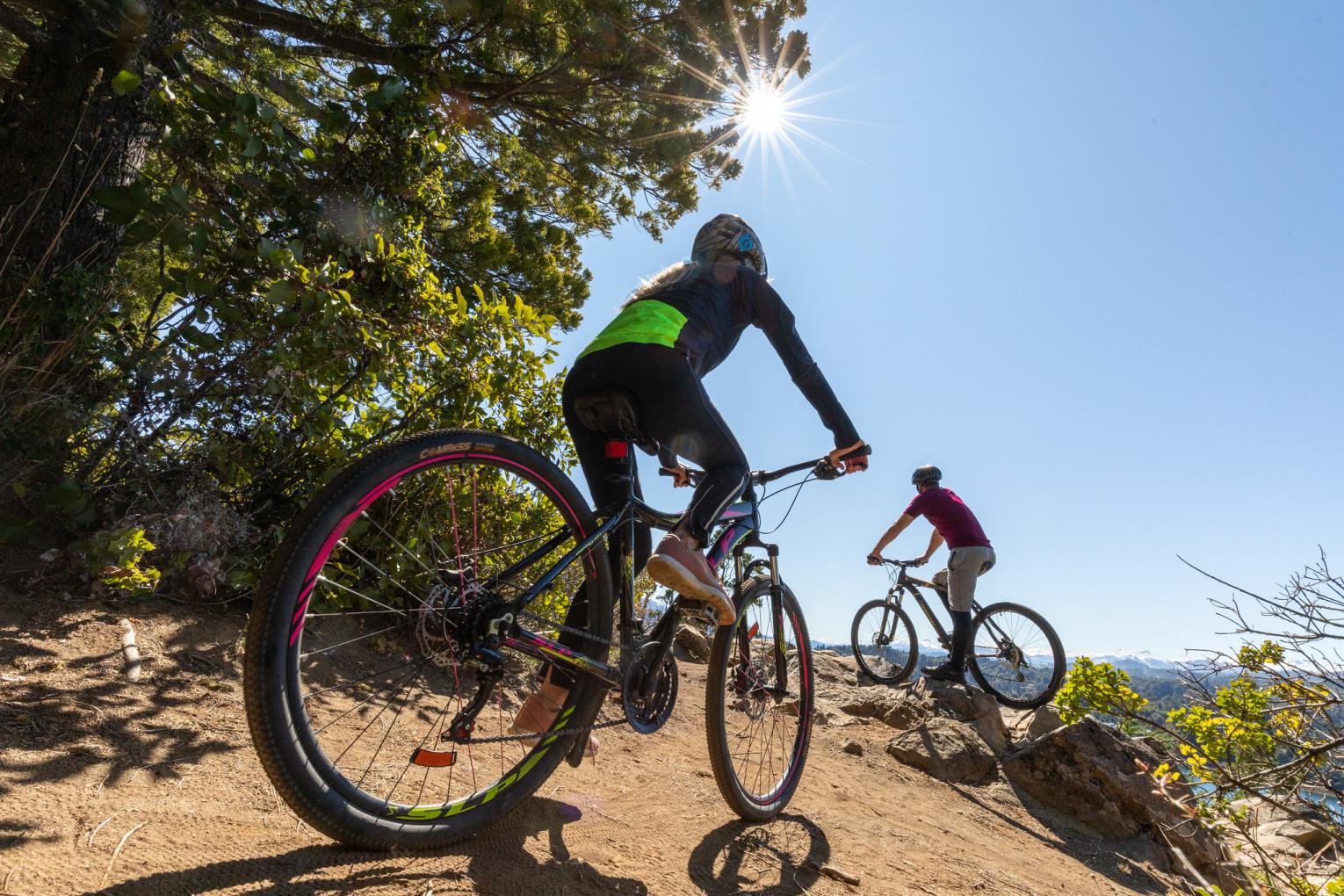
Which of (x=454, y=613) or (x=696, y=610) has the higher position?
(x=696, y=610)

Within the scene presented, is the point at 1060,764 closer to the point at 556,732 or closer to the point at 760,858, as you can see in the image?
the point at 760,858

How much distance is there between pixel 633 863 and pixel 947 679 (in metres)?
5.76

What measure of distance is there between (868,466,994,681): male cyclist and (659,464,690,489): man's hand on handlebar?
5066mm

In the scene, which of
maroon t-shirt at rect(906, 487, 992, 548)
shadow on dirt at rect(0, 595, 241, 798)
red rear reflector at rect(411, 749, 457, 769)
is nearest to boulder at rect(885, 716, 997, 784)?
maroon t-shirt at rect(906, 487, 992, 548)

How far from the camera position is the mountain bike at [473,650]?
1.44 metres

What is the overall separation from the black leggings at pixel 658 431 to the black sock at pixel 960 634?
5.69 meters

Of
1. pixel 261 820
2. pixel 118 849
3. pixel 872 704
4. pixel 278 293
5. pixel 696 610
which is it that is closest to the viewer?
pixel 118 849

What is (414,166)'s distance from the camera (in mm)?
4020

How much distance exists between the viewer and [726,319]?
256cm

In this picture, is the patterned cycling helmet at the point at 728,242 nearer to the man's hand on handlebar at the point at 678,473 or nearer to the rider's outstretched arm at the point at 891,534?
the man's hand on handlebar at the point at 678,473

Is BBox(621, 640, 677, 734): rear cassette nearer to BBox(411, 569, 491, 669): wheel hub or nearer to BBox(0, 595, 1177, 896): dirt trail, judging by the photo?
BBox(0, 595, 1177, 896): dirt trail

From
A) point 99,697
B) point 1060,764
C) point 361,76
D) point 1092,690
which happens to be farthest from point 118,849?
point 1092,690

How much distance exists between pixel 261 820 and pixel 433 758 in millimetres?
410

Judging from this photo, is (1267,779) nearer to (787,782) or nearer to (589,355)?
(787,782)
